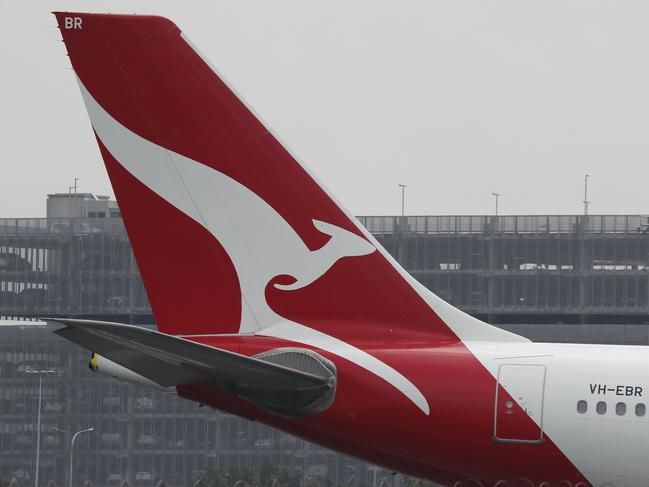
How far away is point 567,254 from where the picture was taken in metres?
118

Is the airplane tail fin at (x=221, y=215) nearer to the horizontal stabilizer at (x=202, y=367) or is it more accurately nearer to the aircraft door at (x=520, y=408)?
the horizontal stabilizer at (x=202, y=367)

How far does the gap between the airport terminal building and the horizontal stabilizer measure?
283 feet

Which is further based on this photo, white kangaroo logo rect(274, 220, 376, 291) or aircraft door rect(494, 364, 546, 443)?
white kangaroo logo rect(274, 220, 376, 291)

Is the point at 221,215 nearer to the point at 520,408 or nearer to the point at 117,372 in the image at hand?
the point at 117,372

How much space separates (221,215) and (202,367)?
3334mm

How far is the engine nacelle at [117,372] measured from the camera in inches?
849

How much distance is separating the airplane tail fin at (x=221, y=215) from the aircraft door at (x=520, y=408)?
1576 mm

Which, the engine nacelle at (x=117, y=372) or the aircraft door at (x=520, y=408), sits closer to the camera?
the aircraft door at (x=520, y=408)

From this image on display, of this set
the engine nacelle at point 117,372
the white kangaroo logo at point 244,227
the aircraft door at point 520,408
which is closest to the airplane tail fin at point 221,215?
the white kangaroo logo at point 244,227

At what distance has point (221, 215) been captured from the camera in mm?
22812

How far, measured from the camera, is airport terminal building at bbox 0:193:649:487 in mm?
110312

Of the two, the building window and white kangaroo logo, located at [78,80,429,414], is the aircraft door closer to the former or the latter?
the building window

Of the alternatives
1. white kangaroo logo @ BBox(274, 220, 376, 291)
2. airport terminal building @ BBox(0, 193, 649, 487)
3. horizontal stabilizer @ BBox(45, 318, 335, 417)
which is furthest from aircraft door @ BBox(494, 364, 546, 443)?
airport terminal building @ BBox(0, 193, 649, 487)

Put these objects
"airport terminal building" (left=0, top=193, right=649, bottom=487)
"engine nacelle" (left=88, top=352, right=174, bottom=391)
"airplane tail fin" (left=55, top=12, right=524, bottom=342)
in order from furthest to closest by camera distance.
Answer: "airport terminal building" (left=0, top=193, right=649, bottom=487) → "airplane tail fin" (left=55, top=12, right=524, bottom=342) → "engine nacelle" (left=88, top=352, right=174, bottom=391)
